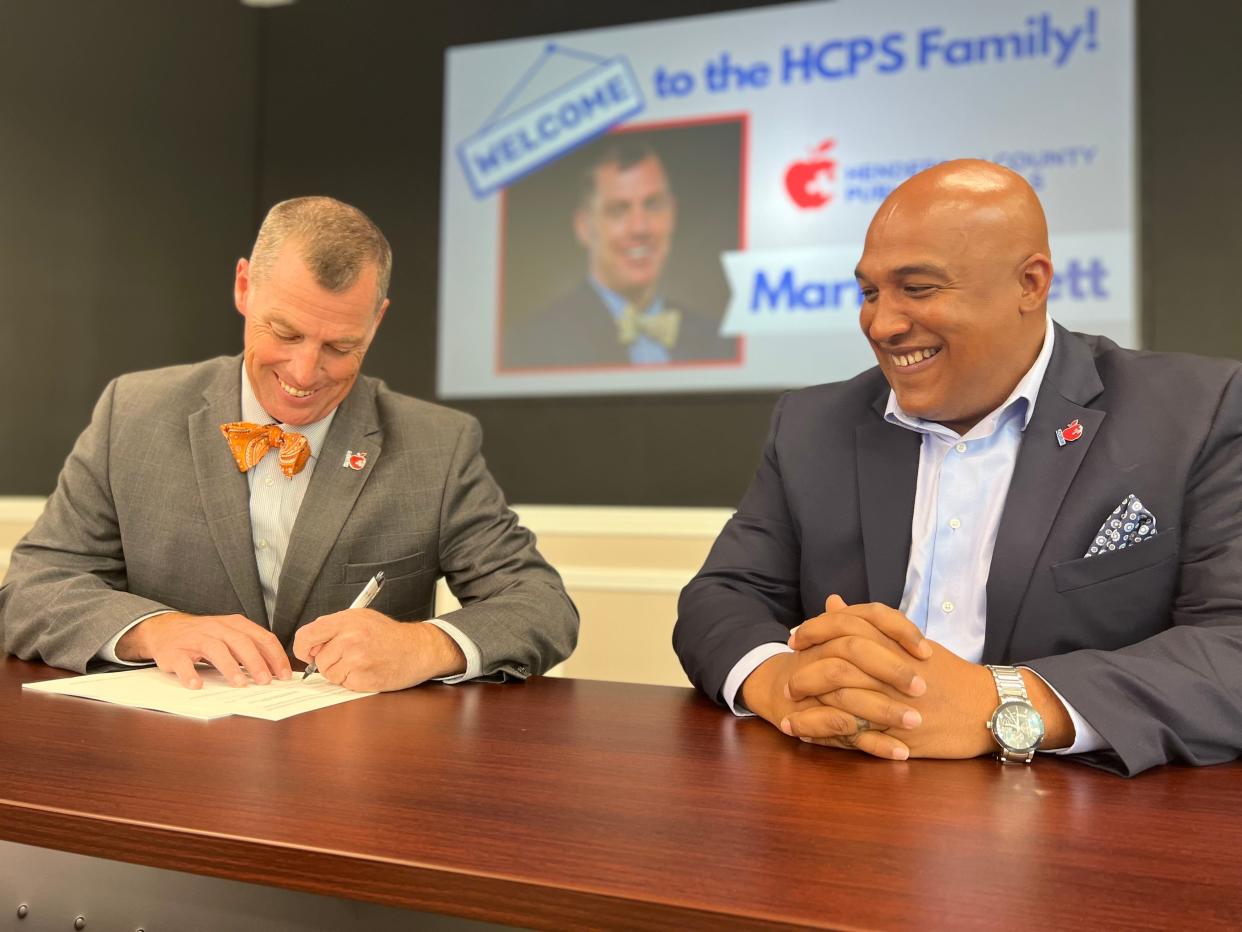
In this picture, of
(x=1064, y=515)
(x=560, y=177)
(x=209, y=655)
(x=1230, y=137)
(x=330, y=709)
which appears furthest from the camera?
(x=560, y=177)

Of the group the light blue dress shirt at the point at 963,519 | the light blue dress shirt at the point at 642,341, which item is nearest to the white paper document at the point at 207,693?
the light blue dress shirt at the point at 963,519

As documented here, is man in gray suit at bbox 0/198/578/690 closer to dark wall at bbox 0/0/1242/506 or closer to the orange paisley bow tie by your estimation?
the orange paisley bow tie

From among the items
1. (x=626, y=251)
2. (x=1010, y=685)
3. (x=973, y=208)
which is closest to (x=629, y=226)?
(x=626, y=251)

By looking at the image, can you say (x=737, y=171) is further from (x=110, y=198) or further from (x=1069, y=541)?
(x=1069, y=541)

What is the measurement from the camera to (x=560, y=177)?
4410mm

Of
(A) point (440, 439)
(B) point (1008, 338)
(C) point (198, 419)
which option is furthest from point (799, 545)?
(C) point (198, 419)

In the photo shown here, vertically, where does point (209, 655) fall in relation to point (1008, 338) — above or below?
below

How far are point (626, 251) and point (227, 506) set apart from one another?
2464mm

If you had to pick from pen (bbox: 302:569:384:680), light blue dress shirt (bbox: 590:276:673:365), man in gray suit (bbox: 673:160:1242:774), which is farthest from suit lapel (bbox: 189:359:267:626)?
light blue dress shirt (bbox: 590:276:673:365)

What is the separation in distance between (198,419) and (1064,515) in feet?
5.05

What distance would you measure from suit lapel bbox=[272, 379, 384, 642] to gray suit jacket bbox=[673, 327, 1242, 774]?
2.21ft

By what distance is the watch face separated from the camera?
4.14 ft

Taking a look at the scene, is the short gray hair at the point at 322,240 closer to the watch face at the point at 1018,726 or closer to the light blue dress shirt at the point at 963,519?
the light blue dress shirt at the point at 963,519

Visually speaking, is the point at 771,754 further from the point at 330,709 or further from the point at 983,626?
the point at 983,626
